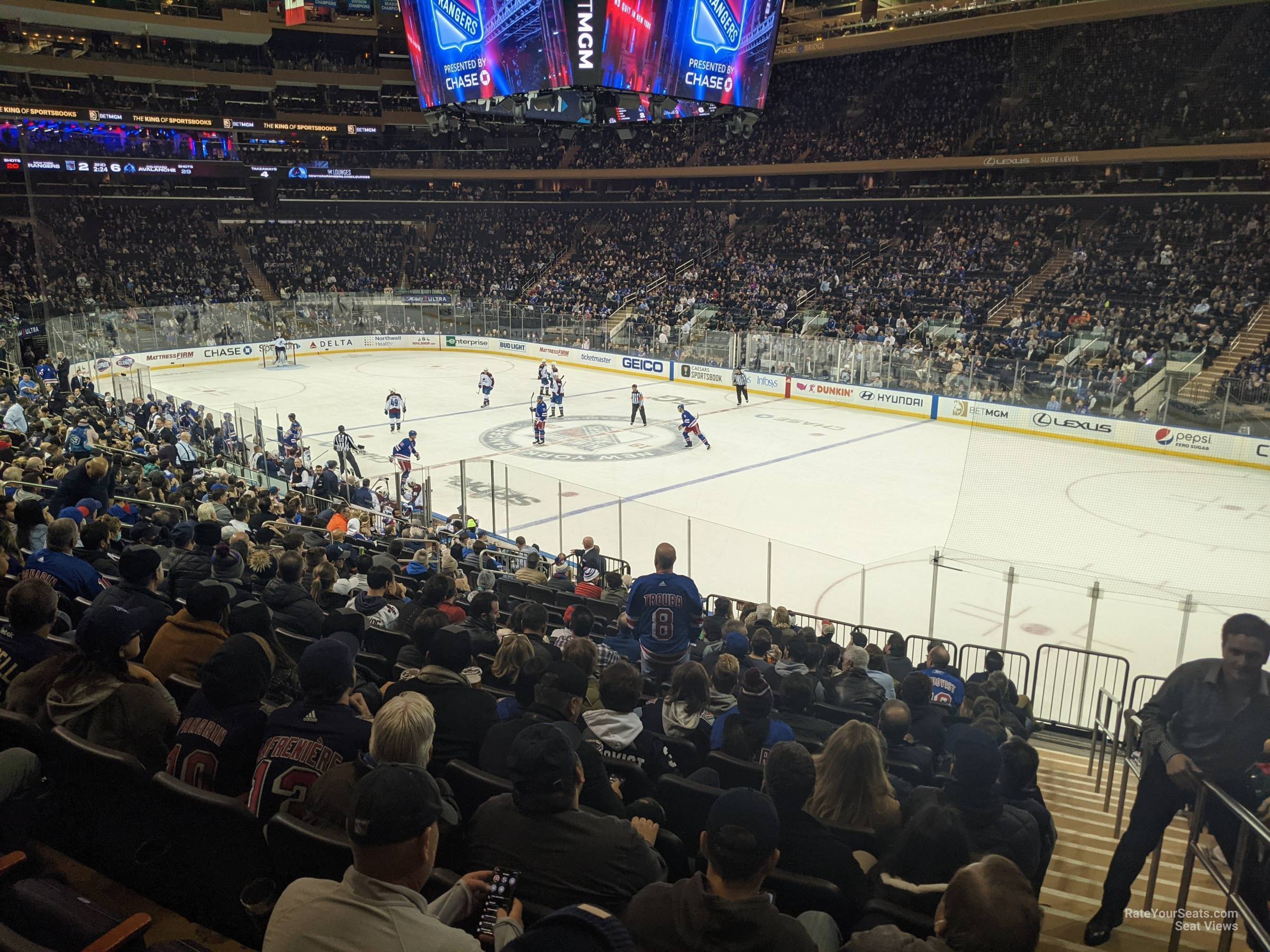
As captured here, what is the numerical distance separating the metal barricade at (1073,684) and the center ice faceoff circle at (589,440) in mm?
12975

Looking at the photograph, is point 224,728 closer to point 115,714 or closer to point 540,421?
point 115,714

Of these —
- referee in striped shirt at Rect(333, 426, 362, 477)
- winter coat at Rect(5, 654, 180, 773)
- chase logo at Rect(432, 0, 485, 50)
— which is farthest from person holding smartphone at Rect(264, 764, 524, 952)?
chase logo at Rect(432, 0, 485, 50)

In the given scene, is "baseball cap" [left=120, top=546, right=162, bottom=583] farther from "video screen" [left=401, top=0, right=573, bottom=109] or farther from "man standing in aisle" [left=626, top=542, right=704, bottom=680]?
"video screen" [left=401, top=0, right=573, bottom=109]

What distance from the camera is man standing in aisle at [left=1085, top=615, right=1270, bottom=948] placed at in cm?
406

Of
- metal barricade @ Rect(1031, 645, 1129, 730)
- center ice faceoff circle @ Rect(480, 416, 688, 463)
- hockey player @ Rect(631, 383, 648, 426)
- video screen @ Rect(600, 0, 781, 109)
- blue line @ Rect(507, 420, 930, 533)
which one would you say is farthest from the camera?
hockey player @ Rect(631, 383, 648, 426)

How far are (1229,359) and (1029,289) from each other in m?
9.22

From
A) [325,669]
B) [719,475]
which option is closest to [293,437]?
[719,475]

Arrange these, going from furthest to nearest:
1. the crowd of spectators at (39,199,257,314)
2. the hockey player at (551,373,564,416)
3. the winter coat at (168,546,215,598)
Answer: the crowd of spectators at (39,199,257,314)
the hockey player at (551,373,564,416)
the winter coat at (168,546,215,598)

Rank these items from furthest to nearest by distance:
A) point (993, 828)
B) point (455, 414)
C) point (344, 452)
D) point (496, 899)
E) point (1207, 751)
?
point (455, 414) → point (344, 452) → point (1207, 751) → point (993, 828) → point (496, 899)

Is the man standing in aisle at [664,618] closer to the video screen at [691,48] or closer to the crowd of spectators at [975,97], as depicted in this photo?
the video screen at [691,48]

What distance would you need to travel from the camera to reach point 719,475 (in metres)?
21.4

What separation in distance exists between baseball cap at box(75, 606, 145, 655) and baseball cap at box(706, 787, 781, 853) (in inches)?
105

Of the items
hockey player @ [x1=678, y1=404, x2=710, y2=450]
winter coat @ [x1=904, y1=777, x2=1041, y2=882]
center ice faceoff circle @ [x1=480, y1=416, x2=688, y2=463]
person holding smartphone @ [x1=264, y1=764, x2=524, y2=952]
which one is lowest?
center ice faceoff circle @ [x1=480, y1=416, x2=688, y2=463]

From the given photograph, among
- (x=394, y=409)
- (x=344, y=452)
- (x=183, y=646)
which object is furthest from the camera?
(x=394, y=409)
